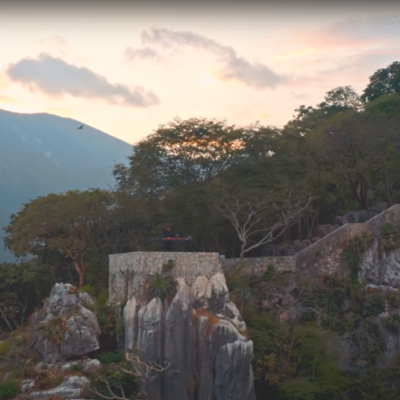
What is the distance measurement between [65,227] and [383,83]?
32207 millimetres

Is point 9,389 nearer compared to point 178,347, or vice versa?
point 9,389

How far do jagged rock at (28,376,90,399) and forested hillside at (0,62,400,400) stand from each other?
295cm

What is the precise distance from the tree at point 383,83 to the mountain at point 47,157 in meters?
32.1

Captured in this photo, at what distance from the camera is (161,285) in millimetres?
25922

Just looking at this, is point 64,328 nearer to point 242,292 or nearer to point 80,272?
point 242,292

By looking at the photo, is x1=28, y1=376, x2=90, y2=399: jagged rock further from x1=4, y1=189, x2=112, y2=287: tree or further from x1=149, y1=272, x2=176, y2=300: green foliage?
x1=4, y1=189, x2=112, y2=287: tree

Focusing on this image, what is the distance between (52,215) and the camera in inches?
1328

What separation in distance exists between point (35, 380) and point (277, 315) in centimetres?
995

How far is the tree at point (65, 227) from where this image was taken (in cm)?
3341

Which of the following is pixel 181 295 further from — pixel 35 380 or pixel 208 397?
pixel 35 380

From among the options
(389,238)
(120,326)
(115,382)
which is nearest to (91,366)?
(115,382)

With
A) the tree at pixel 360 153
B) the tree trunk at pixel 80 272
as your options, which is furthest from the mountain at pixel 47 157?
the tree at pixel 360 153

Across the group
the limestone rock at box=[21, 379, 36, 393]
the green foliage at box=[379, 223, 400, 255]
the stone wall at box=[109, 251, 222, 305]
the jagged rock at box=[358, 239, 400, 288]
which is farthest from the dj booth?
the green foliage at box=[379, 223, 400, 255]

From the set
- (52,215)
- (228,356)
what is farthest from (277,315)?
(52,215)
